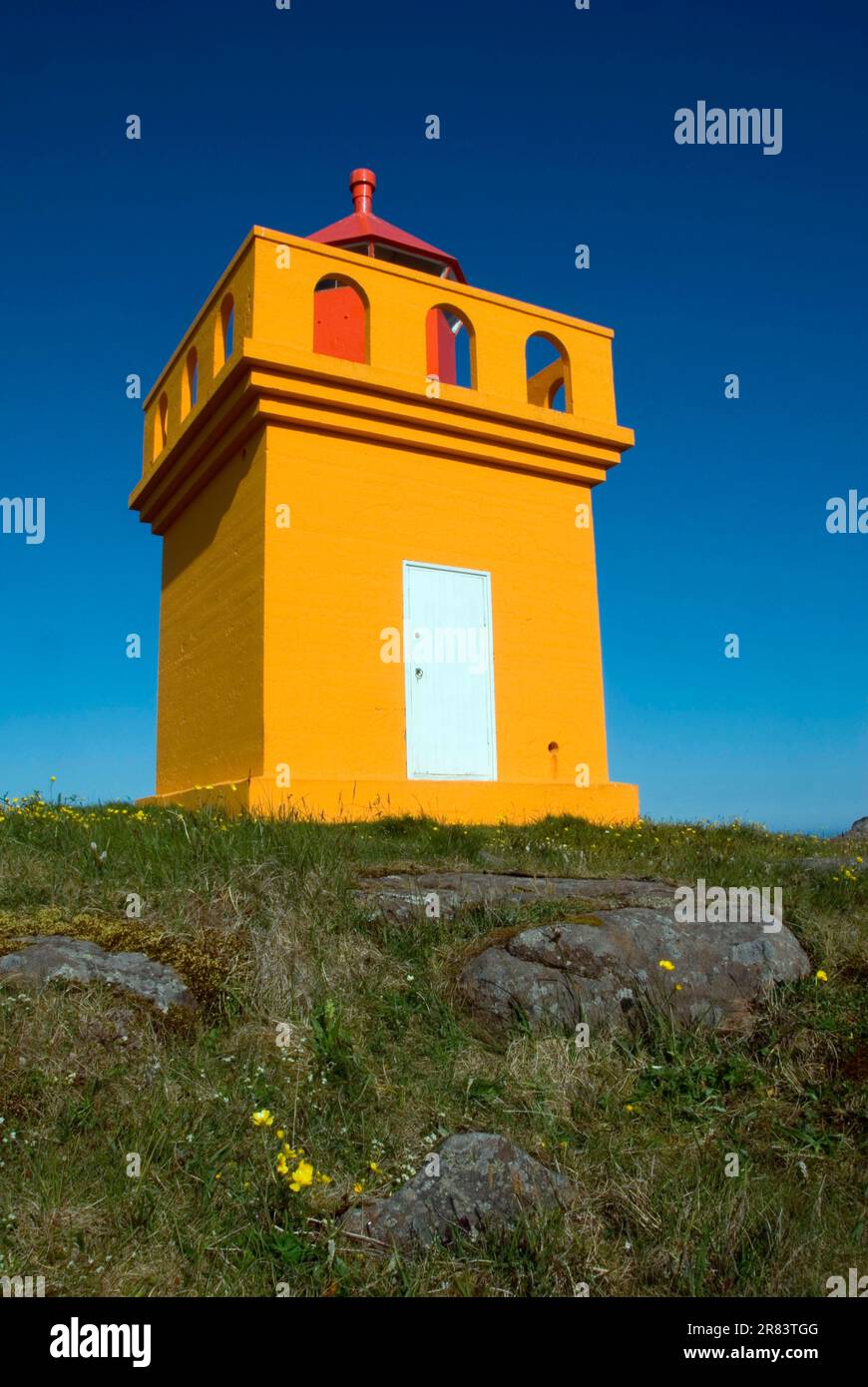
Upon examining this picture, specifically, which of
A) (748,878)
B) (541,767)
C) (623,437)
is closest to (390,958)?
(748,878)

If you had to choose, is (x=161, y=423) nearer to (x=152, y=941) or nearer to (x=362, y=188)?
(x=362, y=188)

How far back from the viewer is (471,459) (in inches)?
470

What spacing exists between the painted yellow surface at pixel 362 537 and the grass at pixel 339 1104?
3.86 metres

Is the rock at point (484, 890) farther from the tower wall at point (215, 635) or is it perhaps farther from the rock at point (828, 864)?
the tower wall at point (215, 635)

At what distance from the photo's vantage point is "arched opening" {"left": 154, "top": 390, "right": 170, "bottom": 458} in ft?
46.4

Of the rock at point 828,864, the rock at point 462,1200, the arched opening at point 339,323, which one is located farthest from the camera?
the arched opening at point 339,323

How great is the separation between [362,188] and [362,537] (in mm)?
6639

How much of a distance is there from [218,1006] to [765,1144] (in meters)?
2.57

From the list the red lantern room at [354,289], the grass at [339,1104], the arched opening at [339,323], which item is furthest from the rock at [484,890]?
the arched opening at [339,323]

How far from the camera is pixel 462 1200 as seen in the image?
11.8ft

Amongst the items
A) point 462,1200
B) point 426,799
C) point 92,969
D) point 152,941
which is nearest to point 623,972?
point 462,1200

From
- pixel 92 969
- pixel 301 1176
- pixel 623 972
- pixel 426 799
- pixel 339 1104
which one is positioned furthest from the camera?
pixel 426 799

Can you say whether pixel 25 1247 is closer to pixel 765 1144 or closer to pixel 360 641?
pixel 765 1144

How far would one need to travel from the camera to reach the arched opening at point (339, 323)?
13.0 metres
